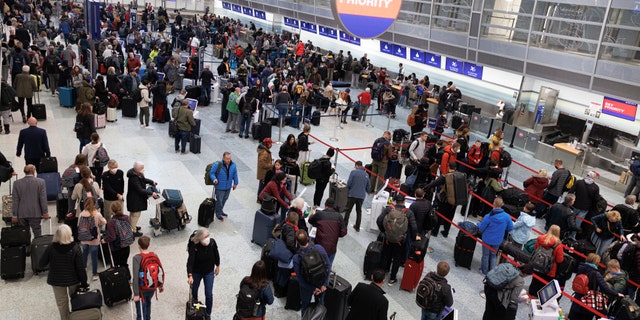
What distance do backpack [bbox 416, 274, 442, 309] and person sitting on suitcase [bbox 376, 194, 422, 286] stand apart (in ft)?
5.01

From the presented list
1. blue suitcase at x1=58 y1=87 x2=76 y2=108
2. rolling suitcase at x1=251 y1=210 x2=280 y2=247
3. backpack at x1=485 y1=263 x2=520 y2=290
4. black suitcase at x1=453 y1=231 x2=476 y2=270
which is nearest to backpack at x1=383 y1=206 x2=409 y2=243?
backpack at x1=485 y1=263 x2=520 y2=290

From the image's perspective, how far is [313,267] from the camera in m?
6.68

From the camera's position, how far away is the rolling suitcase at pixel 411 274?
27.4 ft

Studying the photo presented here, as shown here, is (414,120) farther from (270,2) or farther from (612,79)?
(270,2)

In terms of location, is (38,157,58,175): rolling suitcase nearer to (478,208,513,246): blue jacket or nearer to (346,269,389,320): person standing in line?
(346,269,389,320): person standing in line

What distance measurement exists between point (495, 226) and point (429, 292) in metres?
2.80

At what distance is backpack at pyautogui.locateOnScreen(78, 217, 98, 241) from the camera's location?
7074 mm

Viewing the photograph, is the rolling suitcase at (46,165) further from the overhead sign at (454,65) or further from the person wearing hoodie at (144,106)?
the overhead sign at (454,65)

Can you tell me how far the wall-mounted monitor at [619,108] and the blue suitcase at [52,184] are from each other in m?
16.4

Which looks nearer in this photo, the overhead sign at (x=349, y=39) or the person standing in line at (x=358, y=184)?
the person standing in line at (x=358, y=184)

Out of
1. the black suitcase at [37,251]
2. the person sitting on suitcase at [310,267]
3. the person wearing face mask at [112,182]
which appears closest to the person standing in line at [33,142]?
the person wearing face mask at [112,182]

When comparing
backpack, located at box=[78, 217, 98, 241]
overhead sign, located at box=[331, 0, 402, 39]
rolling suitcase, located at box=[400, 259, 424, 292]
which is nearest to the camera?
backpack, located at box=[78, 217, 98, 241]

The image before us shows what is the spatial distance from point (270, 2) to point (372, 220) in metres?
28.8

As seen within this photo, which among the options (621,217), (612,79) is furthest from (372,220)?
(612,79)
